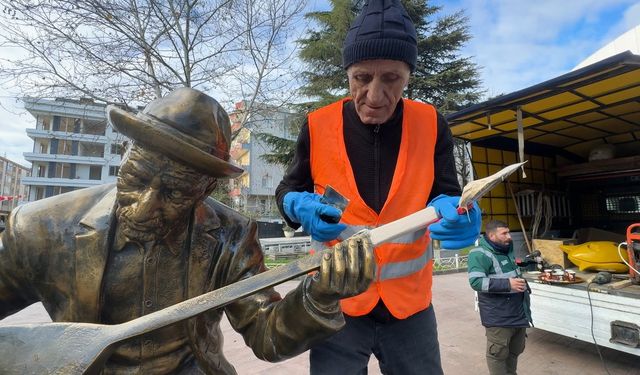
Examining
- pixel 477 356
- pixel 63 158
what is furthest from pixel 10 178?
pixel 477 356

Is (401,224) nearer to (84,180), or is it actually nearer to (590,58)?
(590,58)

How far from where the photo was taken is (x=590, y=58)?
50.7 ft

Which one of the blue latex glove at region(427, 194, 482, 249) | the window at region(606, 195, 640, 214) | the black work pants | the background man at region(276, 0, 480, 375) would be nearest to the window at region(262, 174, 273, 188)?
the window at region(606, 195, 640, 214)

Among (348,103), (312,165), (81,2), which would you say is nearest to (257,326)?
(312,165)

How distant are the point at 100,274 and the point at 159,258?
0.57 ft

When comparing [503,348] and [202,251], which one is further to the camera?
[503,348]

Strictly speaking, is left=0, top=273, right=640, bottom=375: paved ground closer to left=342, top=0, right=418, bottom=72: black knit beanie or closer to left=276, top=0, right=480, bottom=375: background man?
left=276, top=0, right=480, bottom=375: background man

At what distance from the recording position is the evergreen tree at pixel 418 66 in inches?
634

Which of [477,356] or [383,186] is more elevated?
[383,186]

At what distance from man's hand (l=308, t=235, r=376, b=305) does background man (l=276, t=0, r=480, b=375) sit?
49 centimetres

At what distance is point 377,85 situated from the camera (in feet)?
5.39

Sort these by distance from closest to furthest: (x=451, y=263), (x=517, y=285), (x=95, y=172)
Result: (x=517, y=285) < (x=451, y=263) < (x=95, y=172)

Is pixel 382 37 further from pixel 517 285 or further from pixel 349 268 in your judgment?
pixel 517 285

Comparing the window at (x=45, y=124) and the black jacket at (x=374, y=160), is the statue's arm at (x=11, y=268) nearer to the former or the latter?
the black jacket at (x=374, y=160)
